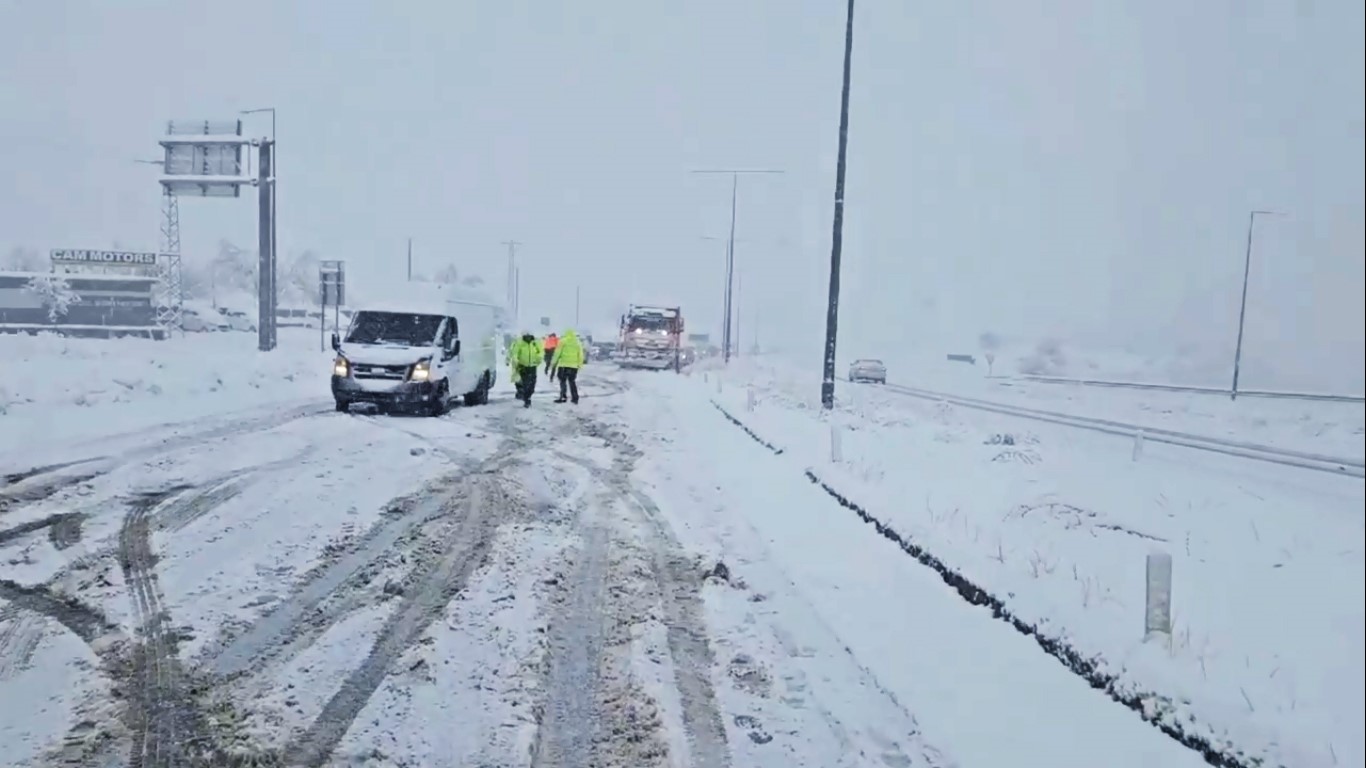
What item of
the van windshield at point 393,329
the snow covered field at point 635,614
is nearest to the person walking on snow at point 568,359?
the van windshield at point 393,329

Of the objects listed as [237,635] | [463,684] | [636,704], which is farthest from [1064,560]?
[237,635]

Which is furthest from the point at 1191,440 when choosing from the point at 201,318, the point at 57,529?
the point at 201,318

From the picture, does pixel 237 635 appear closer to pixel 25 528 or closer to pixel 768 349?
pixel 25 528

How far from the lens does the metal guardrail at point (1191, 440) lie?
2.99 m

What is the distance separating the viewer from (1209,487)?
27.9 feet

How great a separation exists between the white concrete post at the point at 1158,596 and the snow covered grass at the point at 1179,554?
0.33 feet

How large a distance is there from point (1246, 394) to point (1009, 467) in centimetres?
963

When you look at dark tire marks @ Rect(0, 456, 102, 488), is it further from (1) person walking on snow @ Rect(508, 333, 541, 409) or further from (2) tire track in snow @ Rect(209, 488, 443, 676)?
(1) person walking on snow @ Rect(508, 333, 541, 409)

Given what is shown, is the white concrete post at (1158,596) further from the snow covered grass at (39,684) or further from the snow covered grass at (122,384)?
the snow covered grass at (122,384)

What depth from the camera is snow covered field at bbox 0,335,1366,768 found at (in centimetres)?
396

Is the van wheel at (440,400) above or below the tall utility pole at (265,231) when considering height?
below

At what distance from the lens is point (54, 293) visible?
8812mm

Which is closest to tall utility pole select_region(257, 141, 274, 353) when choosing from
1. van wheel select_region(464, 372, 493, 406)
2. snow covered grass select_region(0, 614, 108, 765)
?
van wheel select_region(464, 372, 493, 406)

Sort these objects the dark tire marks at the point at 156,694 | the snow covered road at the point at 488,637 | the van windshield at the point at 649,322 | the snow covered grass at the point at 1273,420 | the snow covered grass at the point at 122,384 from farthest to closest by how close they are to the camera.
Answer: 1. the van windshield at the point at 649,322
2. the snow covered grass at the point at 122,384
3. the snow covered road at the point at 488,637
4. the dark tire marks at the point at 156,694
5. the snow covered grass at the point at 1273,420
